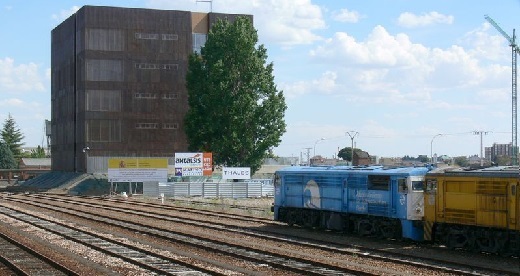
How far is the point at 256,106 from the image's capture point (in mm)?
80000

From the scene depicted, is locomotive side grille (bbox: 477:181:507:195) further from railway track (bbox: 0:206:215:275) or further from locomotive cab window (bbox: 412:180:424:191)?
railway track (bbox: 0:206:215:275)

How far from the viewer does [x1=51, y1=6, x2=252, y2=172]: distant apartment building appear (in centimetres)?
9081

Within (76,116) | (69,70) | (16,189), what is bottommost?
(16,189)

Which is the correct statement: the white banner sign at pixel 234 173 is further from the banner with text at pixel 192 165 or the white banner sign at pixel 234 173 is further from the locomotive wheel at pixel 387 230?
the locomotive wheel at pixel 387 230

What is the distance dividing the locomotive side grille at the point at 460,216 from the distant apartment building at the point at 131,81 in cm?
6802

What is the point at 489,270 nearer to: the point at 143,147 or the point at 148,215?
the point at 148,215

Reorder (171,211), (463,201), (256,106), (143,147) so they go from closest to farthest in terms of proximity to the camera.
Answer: (463,201)
(171,211)
(256,106)
(143,147)

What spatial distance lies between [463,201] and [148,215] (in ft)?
74.8

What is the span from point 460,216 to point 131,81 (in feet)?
227

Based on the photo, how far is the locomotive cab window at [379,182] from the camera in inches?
1194

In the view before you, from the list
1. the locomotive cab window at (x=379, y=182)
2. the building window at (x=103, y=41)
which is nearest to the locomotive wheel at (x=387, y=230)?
the locomotive cab window at (x=379, y=182)

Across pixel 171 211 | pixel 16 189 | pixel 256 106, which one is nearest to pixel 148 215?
pixel 171 211

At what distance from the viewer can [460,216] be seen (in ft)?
86.9

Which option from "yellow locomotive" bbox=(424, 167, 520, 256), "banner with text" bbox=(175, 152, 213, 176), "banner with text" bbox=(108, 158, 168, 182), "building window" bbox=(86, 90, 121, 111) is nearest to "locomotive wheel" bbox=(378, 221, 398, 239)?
"yellow locomotive" bbox=(424, 167, 520, 256)
